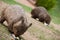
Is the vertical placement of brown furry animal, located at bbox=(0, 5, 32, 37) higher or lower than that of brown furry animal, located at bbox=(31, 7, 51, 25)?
higher

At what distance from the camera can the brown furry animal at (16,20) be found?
9.30 metres

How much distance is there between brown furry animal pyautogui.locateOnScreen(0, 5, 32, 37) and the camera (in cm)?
930

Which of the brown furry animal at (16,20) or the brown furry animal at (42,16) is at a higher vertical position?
the brown furry animal at (16,20)

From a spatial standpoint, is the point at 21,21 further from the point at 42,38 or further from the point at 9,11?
the point at 42,38

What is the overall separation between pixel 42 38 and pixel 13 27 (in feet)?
10.1

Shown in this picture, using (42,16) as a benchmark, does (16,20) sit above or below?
above

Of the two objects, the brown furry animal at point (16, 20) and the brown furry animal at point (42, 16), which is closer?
the brown furry animal at point (16, 20)

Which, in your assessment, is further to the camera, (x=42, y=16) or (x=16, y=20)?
(x=42, y=16)

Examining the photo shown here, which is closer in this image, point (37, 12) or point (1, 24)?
point (1, 24)

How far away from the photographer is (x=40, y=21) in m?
16.3

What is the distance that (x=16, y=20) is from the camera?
9.55 m

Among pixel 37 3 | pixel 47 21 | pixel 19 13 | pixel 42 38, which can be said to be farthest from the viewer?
pixel 37 3

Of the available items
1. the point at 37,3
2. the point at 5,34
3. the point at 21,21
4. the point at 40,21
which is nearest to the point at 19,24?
the point at 21,21

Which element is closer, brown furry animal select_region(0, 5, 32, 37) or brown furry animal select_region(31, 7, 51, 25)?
brown furry animal select_region(0, 5, 32, 37)
